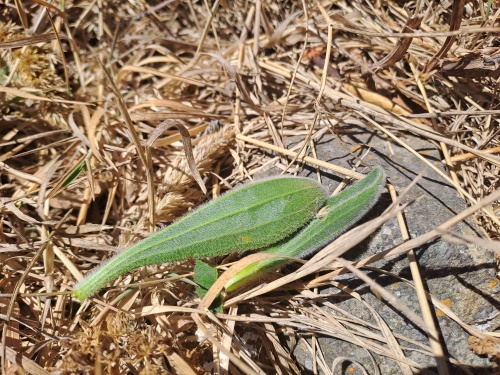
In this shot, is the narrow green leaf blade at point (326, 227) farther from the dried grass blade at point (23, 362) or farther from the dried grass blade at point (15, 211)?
the dried grass blade at point (15, 211)

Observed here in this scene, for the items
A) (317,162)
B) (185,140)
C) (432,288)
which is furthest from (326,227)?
(185,140)

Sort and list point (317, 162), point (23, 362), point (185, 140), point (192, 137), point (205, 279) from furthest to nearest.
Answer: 1. point (192, 137)
2. point (317, 162)
3. point (185, 140)
4. point (205, 279)
5. point (23, 362)

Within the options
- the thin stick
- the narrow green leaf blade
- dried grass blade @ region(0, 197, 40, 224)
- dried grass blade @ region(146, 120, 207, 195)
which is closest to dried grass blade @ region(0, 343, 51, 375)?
dried grass blade @ region(0, 197, 40, 224)

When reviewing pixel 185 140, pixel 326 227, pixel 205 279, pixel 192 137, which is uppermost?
pixel 185 140

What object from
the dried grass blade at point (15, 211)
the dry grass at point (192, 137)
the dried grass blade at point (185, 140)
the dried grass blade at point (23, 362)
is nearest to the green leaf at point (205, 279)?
the dry grass at point (192, 137)

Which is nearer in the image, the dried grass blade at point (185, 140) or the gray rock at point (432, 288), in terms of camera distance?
the gray rock at point (432, 288)

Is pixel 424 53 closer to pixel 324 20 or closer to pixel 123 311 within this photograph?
pixel 324 20

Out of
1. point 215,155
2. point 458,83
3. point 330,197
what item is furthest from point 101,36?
point 458,83

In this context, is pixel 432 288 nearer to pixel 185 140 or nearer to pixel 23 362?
pixel 185 140

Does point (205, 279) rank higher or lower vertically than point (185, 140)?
lower
